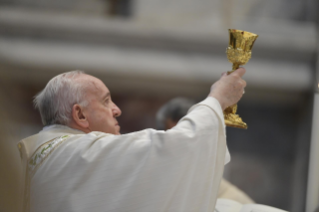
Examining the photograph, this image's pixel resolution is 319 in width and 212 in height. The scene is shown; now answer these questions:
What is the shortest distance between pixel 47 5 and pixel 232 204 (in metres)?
1.87

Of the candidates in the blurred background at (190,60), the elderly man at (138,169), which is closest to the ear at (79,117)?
the elderly man at (138,169)

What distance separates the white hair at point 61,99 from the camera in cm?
122

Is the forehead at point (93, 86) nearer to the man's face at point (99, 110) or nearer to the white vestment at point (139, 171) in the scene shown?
the man's face at point (99, 110)

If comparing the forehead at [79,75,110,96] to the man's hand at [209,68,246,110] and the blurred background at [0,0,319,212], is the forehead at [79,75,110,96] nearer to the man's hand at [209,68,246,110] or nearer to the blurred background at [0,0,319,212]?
the man's hand at [209,68,246,110]

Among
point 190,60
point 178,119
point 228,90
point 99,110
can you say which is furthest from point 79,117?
point 190,60

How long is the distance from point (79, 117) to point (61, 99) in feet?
0.28

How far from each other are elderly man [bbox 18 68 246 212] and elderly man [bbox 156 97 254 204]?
1040 mm

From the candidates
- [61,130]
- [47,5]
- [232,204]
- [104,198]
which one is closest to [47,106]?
[61,130]

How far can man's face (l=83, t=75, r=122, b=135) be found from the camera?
4.05 ft

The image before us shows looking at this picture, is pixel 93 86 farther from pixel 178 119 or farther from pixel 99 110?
pixel 178 119

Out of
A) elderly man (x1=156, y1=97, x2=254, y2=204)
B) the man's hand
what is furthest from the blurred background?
the man's hand

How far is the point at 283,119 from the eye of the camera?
3.04 m

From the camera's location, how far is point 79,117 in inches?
48.2

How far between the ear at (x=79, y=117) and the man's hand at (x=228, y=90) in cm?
42
